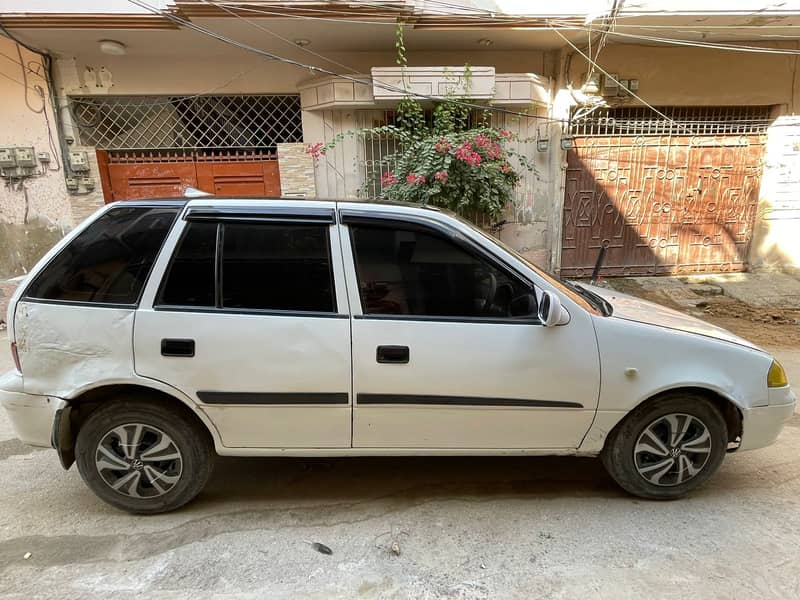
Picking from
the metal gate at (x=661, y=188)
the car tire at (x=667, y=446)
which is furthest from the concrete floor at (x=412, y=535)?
the metal gate at (x=661, y=188)

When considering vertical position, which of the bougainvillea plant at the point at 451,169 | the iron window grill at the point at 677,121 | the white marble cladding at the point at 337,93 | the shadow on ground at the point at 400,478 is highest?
the white marble cladding at the point at 337,93

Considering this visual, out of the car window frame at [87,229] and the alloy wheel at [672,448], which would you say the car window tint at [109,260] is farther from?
the alloy wheel at [672,448]

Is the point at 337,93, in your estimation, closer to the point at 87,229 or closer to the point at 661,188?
the point at 87,229

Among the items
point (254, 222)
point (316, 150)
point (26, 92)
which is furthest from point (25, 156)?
point (254, 222)

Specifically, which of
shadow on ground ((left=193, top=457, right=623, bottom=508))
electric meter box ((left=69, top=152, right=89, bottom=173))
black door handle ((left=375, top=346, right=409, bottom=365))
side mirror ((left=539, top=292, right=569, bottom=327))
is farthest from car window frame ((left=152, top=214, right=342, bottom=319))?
electric meter box ((left=69, top=152, right=89, bottom=173))

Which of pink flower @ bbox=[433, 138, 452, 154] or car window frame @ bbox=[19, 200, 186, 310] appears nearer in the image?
car window frame @ bbox=[19, 200, 186, 310]

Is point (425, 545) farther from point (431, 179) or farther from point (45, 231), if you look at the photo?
point (45, 231)

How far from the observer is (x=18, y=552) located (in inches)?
92.6

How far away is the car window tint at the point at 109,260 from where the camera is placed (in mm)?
2455

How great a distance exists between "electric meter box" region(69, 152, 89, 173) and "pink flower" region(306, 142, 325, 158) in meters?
3.28

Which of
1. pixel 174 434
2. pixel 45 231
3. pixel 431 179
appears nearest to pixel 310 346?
pixel 174 434

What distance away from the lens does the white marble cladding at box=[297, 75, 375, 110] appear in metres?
6.73

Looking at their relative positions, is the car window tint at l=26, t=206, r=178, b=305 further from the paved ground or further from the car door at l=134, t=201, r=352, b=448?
the paved ground

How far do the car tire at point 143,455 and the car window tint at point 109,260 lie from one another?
0.60 metres
